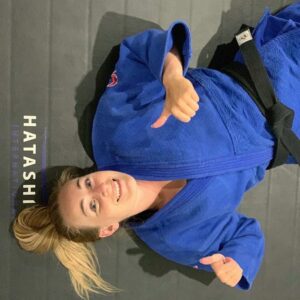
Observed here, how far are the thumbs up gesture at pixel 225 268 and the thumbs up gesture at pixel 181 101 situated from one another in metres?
0.39

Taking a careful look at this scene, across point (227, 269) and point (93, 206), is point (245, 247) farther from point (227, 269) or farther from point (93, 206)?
point (93, 206)

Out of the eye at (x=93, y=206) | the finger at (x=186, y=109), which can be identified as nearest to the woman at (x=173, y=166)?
the eye at (x=93, y=206)

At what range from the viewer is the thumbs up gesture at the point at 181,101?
2.37ft

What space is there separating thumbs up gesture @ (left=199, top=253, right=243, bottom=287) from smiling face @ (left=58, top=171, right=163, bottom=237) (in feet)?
0.73

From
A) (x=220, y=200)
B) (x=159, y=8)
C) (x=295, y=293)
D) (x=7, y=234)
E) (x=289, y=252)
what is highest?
(x=159, y=8)

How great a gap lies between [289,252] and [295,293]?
140 mm

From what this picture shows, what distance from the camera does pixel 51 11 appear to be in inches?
40.1

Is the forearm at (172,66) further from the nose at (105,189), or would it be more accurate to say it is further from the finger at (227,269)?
the finger at (227,269)

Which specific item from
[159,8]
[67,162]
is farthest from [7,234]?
[159,8]

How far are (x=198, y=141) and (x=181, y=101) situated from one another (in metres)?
0.22

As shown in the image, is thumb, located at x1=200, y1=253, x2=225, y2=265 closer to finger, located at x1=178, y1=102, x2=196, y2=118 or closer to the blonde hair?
the blonde hair

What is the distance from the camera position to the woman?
91 cm

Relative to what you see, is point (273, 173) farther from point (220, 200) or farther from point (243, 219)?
point (220, 200)

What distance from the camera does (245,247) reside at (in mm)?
1026
